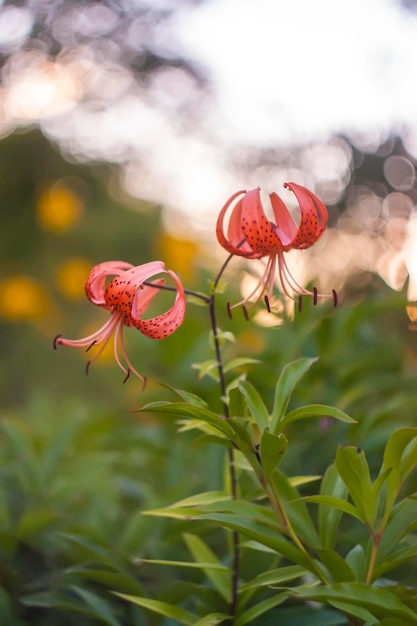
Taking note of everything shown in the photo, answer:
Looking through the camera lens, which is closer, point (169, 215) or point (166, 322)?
point (166, 322)

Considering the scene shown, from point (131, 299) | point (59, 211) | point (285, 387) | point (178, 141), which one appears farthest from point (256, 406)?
point (59, 211)

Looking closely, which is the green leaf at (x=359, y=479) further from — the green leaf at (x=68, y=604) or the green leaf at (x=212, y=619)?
the green leaf at (x=68, y=604)

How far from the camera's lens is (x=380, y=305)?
3.18 ft

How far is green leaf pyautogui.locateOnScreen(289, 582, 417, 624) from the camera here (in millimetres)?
502

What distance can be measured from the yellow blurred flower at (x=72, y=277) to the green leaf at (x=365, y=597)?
7.17 feet

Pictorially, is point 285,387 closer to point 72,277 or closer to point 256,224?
point 256,224

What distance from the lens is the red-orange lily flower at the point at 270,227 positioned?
0.56 meters

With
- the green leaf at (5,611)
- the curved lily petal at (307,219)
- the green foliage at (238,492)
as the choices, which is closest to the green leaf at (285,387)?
the green foliage at (238,492)

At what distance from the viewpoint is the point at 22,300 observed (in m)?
2.64

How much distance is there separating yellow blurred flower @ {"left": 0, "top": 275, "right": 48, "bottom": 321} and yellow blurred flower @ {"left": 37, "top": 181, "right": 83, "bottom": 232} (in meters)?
0.25

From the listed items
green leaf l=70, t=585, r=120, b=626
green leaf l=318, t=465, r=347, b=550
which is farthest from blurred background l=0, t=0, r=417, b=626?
green leaf l=318, t=465, r=347, b=550

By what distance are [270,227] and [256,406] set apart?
0.48ft

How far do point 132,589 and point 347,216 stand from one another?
141 cm

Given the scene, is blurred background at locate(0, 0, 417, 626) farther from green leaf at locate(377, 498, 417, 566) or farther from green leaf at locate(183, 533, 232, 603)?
green leaf at locate(377, 498, 417, 566)
